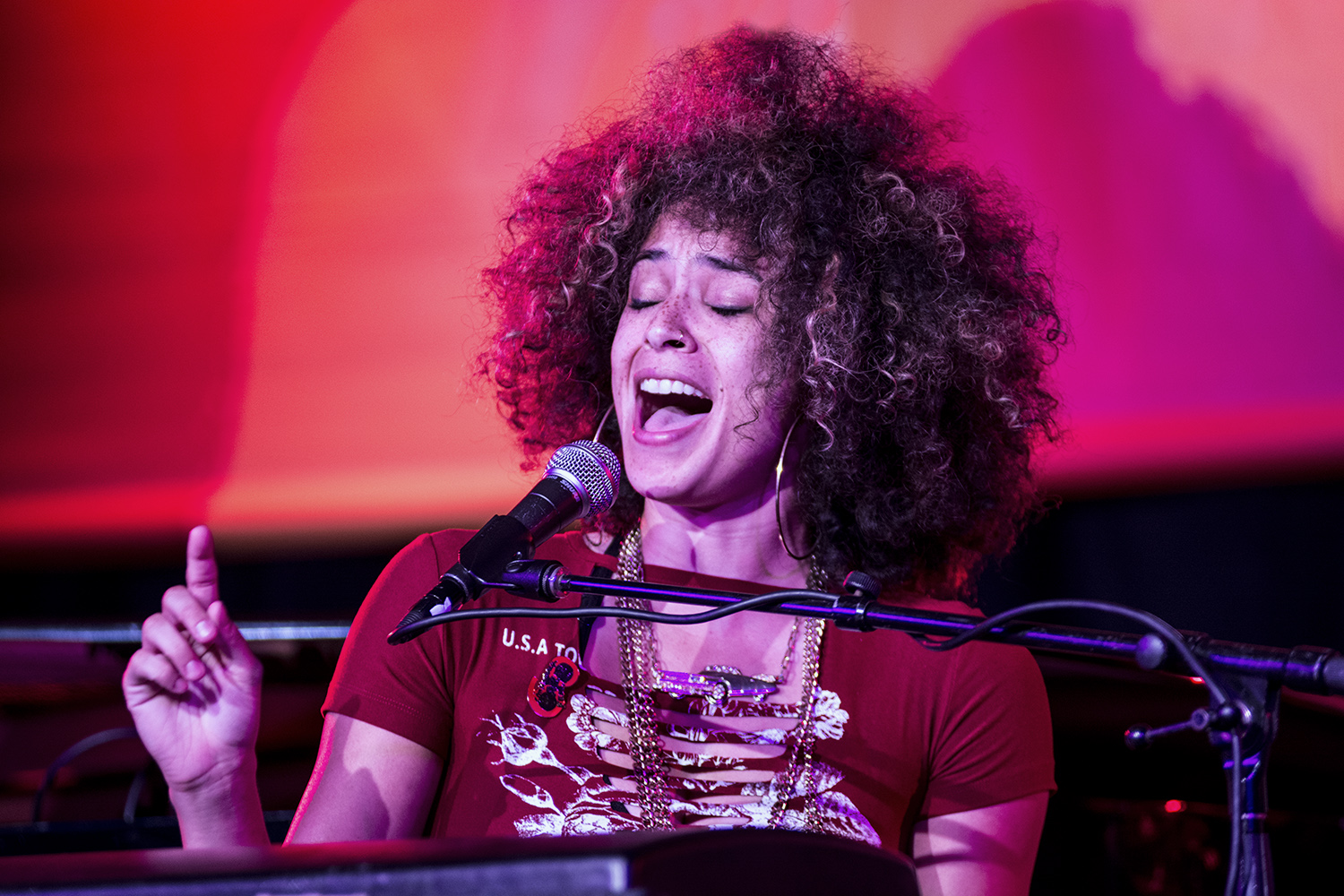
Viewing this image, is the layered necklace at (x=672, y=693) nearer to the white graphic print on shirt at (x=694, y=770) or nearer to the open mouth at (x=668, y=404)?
the white graphic print on shirt at (x=694, y=770)

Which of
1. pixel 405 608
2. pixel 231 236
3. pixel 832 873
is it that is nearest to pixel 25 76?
pixel 231 236

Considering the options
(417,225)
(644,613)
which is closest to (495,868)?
(644,613)

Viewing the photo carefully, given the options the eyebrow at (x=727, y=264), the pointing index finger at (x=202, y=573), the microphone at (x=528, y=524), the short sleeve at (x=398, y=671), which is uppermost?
the eyebrow at (x=727, y=264)

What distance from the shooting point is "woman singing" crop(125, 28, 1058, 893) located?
67.2 inches

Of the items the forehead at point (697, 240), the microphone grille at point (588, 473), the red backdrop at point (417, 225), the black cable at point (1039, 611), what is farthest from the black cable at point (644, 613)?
the red backdrop at point (417, 225)

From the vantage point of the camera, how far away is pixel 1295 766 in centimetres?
213

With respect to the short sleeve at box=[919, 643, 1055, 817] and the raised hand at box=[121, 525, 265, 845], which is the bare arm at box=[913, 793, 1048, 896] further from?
the raised hand at box=[121, 525, 265, 845]

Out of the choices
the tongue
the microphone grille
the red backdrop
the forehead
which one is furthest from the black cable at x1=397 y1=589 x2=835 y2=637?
the red backdrop

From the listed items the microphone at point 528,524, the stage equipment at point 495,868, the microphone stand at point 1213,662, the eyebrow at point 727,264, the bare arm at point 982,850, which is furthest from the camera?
the eyebrow at point 727,264

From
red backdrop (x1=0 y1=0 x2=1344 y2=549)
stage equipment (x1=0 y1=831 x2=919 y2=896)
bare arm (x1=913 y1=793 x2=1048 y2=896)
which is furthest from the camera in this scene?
red backdrop (x1=0 y1=0 x2=1344 y2=549)

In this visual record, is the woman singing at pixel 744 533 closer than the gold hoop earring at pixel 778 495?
Yes

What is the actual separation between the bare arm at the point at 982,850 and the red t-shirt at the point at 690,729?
0.02m

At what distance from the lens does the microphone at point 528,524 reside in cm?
126

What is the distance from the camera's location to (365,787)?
1.69m
